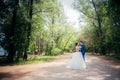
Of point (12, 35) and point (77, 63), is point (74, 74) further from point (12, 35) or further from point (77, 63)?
point (12, 35)

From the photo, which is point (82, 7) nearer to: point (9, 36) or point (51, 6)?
point (51, 6)

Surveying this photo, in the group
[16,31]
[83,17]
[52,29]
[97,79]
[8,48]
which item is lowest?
[97,79]

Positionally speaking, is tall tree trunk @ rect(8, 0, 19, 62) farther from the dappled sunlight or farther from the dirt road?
the dappled sunlight

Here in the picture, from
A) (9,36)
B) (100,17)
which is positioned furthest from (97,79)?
(100,17)

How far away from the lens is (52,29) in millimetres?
45562

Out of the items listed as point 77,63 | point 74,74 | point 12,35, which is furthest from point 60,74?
point 12,35

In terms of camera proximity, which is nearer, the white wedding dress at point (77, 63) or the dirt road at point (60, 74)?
the dirt road at point (60, 74)

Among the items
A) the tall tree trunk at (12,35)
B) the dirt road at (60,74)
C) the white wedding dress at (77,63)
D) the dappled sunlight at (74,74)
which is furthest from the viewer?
the tall tree trunk at (12,35)

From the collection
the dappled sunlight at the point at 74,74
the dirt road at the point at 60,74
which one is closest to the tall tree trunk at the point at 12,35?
the dirt road at the point at 60,74

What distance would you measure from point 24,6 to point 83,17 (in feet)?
85.5

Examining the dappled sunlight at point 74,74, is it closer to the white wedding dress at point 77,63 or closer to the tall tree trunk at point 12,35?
the white wedding dress at point 77,63

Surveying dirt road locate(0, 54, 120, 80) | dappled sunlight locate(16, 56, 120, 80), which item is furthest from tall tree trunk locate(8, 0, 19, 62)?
dappled sunlight locate(16, 56, 120, 80)

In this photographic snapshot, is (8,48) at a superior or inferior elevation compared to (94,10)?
inferior

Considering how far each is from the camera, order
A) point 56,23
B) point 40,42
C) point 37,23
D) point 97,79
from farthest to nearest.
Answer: point 40,42
point 56,23
point 37,23
point 97,79
